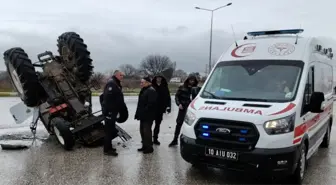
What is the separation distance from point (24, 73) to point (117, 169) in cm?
364

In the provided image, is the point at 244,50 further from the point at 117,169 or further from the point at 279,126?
the point at 117,169

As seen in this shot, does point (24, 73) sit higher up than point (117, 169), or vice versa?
point (24, 73)

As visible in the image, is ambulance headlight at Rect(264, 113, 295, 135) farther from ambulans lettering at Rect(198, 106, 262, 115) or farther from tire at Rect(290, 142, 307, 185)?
tire at Rect(290, 142, 307, 185)

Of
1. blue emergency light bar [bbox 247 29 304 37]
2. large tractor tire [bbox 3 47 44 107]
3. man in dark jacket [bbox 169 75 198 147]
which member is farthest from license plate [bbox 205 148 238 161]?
large tractor tire [bbox 3 47 44 107]

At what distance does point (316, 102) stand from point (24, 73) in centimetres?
649

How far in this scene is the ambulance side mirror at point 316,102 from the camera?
5637 mm

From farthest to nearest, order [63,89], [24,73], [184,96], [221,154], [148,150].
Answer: [63,89] → [184,96] → [24,73] → [148,150] → [221,154]

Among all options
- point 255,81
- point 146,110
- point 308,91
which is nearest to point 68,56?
point 146,110

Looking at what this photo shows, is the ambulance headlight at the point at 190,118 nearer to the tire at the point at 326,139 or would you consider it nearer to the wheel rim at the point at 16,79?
the tire at the point at 326,139

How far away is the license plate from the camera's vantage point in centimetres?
527

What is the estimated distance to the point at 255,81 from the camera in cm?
608

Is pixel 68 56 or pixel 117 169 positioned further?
pixel 68 56

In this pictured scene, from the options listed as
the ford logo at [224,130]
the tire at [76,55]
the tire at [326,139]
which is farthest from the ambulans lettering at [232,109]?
the tire at [76,55]

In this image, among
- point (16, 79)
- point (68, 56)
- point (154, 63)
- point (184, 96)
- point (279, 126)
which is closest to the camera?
point (279, 126)
